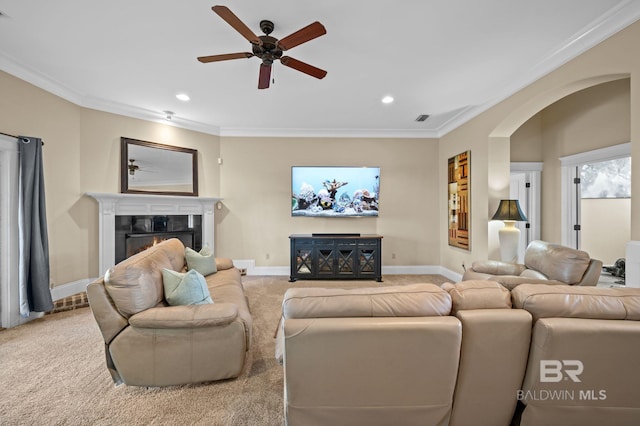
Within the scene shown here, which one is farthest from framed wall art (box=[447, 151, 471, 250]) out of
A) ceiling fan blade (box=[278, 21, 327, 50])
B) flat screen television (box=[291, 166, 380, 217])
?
ceiling fan blade (box=[278, 21, 327, 50])

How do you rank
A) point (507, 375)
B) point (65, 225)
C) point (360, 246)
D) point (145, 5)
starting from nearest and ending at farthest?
point (507, 375)
point (145, 5)
point (65, 225)
point (360, 246)

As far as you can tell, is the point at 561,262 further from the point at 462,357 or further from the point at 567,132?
the point at 567,132

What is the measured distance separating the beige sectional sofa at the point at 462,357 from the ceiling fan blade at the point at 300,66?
2.02 meters

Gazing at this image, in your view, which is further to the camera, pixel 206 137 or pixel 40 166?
pixel 206 137

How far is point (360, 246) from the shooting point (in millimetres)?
4652

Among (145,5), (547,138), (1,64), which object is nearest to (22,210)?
(1,64)

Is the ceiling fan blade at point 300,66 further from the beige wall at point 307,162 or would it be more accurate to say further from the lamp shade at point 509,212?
the lamp shade at point 509,212

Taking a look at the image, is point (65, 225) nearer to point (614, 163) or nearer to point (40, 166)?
point (40, 166)

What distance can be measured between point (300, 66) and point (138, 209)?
3.50 meters

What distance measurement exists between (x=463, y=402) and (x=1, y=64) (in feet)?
16.5

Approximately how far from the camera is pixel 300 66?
2.37m

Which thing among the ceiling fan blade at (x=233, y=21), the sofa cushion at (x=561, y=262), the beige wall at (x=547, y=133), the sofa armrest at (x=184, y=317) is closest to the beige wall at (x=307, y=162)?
the beige wall at (x=547, y=133)

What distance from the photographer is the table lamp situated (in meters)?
3.32

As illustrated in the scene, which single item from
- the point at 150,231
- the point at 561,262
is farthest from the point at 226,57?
the point at 561,262
